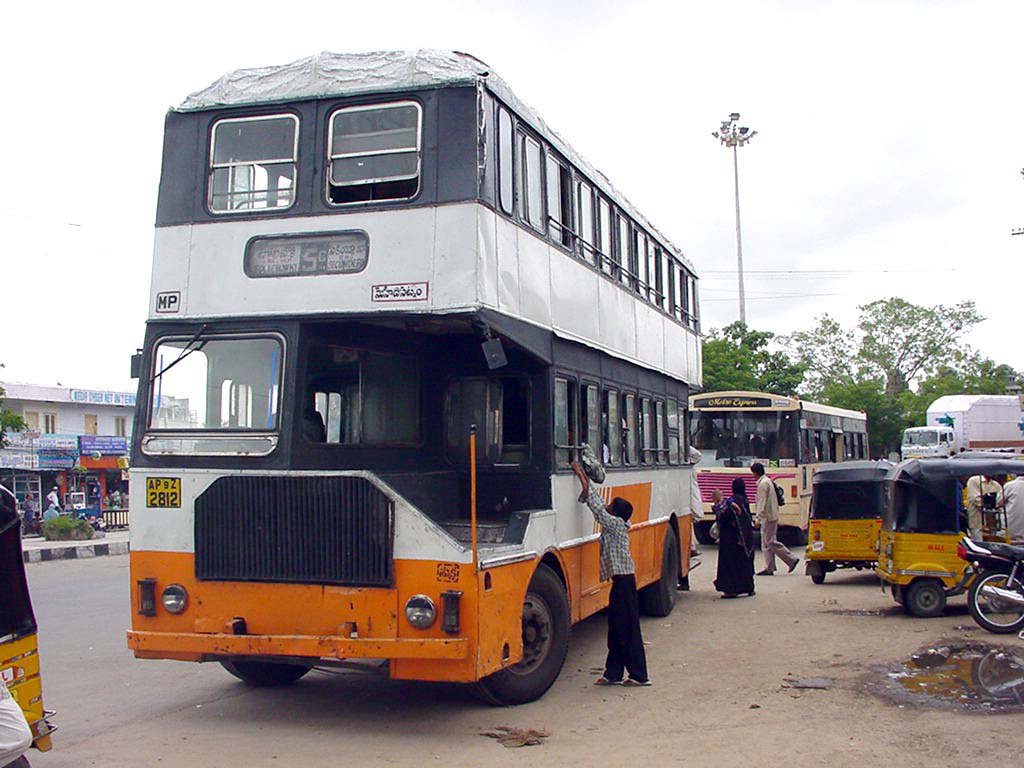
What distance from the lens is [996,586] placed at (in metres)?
11.2

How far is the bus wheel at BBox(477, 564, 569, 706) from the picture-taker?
812 centimetres

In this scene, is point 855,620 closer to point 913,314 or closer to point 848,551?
point 848,551

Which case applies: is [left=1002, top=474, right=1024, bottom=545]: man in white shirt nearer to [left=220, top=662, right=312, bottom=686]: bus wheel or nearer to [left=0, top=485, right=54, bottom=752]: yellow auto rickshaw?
[left=220, top=662, right=312, bottom=686]: bus wheel

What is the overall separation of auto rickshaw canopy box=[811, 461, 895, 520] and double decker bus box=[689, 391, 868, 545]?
6.30 metres

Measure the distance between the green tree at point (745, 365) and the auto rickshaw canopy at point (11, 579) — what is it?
36.2 meters

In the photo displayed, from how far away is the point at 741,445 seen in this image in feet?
77.2

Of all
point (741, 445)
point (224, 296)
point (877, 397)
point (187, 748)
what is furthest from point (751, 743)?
point (877, 397)

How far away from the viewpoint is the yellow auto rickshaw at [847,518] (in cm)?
1568

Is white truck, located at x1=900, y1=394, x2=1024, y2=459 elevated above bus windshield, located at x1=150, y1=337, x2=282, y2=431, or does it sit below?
above

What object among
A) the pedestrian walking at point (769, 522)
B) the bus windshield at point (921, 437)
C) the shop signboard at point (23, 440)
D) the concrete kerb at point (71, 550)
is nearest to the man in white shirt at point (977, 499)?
the pedestrian walking at point (769, 522)

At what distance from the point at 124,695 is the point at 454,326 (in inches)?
159

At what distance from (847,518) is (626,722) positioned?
892 cm

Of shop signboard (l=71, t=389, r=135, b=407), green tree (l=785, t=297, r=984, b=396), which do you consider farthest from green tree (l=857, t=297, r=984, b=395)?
shop signboard (l=71, t=389, r=135, b=407)

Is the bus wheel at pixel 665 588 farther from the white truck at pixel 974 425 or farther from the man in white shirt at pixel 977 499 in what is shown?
the white truck at pixel 974 425
